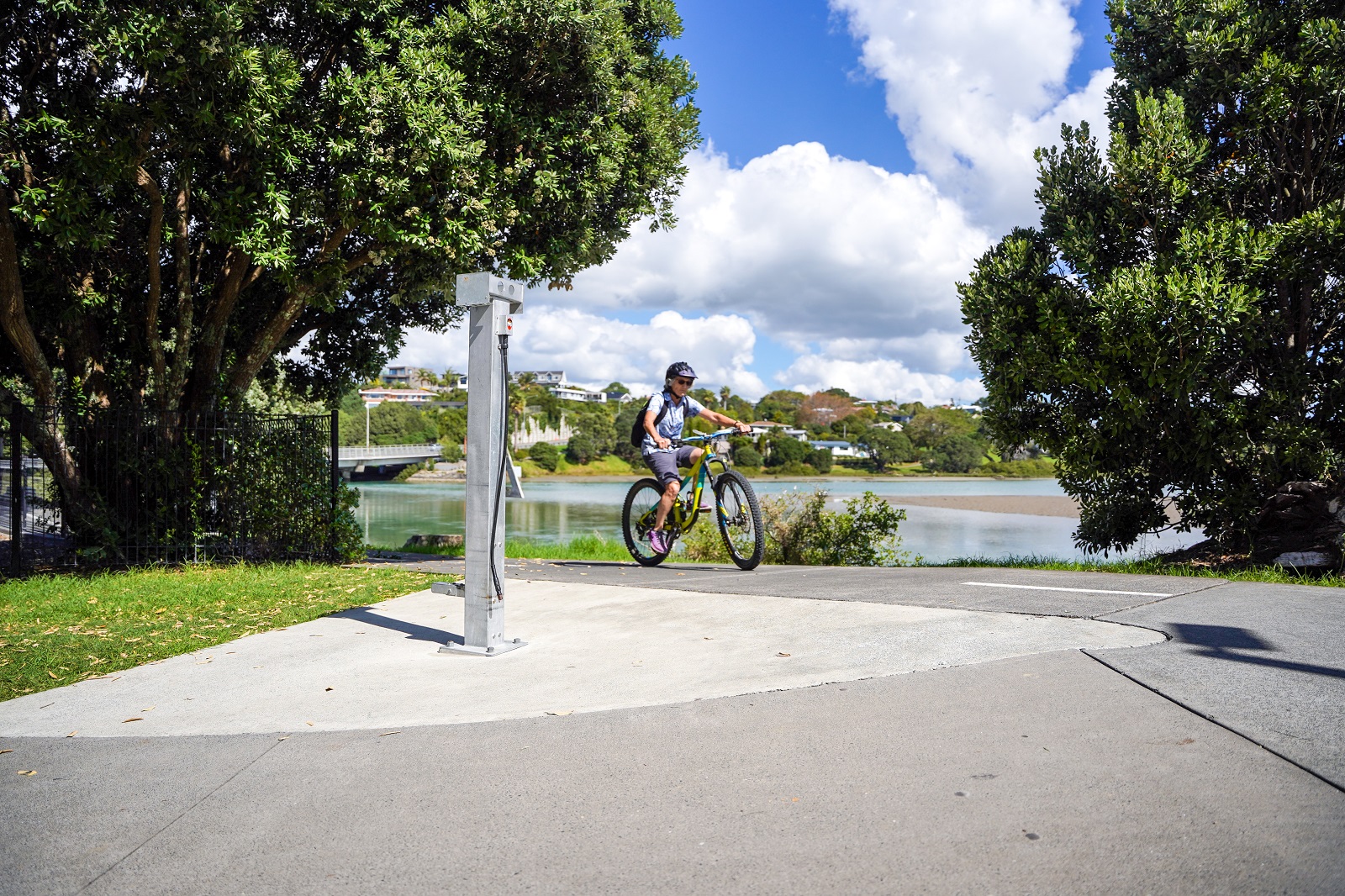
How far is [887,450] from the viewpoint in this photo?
86.7 meters

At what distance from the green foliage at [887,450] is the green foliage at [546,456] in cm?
3073

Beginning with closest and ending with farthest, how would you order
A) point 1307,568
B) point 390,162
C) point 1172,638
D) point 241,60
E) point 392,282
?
point 1172,638 → point 241,60 → point 390,162 → point 1307,568 → point 392,282

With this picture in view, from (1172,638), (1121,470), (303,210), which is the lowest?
(1172,638)

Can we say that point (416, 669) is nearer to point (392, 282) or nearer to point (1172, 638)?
point (1172, 638)

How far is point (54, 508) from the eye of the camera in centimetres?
1049

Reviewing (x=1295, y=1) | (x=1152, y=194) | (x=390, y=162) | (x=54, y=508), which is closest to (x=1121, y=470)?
(x=1152, y=194)

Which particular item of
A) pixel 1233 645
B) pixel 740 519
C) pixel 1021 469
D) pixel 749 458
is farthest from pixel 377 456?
pixel 1233 645

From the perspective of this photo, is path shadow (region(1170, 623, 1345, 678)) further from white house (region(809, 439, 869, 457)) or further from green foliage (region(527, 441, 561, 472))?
white house (region(809, 439, 869, 457))

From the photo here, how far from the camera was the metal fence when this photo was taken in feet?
32.8

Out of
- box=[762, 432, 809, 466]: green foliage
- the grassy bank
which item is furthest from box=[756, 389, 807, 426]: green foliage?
the grassy bank

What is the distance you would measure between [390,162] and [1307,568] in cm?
1017

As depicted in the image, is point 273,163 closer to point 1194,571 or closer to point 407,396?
→ point 1194,571

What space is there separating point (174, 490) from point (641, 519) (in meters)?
5.46

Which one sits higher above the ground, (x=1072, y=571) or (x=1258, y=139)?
(x=1258, y=139)
